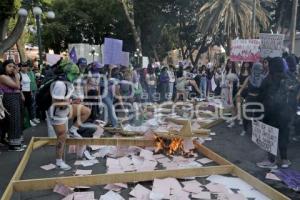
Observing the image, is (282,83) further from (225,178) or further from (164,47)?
(164,47)

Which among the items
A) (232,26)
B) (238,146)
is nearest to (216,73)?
(232,26)

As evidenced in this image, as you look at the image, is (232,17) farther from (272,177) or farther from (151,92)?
(272,177)

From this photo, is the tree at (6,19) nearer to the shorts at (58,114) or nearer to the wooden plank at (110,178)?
the shorts at (58,114)

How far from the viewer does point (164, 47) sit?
1646 inches

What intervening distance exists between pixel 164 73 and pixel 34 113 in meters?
7.90

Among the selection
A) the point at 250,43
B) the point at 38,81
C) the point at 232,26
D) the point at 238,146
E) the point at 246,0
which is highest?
the point at 246,0

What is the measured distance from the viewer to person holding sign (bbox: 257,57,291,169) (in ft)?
23.3

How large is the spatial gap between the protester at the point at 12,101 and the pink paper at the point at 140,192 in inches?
145

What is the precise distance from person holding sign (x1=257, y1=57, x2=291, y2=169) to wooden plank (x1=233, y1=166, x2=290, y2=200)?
98 cm

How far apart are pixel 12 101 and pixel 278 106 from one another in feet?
17.6

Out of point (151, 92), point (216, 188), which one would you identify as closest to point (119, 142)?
point (216, 188)

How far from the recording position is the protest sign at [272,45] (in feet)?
35.5

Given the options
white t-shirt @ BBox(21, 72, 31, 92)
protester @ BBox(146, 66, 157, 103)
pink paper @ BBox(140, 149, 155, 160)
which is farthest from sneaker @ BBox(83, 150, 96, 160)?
protester @ BBox(146, 66, 157, 103)

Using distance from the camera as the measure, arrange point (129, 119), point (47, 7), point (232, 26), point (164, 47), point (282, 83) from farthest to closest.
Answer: point (164, 47) → point (232, 26) → point (47, 7) → point (129, 119) → point (282, 83)
